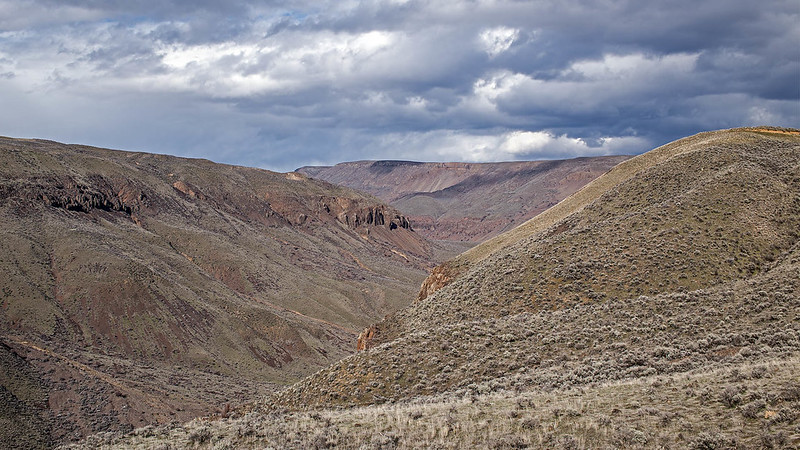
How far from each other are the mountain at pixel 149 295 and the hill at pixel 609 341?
67.3 ft

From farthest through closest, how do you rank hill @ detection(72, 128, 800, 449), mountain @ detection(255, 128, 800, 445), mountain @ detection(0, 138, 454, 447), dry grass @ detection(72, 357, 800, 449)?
mountain @ detection(0, 138, 454, 447) → mountain @ detection(255, 128, 800, 445) → hill @ detection(72, 128, 800, 449) → dry grass @ detection(72, 357, 800, 449)

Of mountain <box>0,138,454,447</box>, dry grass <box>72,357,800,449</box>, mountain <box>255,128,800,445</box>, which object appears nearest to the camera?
dry grass <box>72,357,800,449</box>

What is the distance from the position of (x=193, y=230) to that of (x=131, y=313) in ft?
143

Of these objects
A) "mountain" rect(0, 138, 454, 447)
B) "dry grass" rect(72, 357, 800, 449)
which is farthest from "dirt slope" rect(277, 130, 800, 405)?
"mountain" rect(0, 138, 454, 447)

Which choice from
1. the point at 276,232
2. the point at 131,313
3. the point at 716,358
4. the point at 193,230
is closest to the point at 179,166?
the point at 276,232

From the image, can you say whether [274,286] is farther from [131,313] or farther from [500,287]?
[500,287]

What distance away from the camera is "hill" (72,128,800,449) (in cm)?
1486

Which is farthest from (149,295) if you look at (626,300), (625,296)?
(626,300)

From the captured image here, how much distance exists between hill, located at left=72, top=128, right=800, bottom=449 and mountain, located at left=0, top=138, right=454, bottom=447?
20512mm

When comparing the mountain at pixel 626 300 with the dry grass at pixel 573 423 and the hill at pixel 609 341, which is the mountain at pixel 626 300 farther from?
the dry grass at pixel 573 423

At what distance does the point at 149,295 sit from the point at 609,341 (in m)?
56.8

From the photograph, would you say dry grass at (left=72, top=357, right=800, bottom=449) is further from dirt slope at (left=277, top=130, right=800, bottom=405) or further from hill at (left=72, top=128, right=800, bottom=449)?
dirt slope at (left=277, top=130, right=800, bottom=405)

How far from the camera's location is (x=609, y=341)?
26.8 m

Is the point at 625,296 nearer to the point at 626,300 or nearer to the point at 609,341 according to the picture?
the point at 626,300
